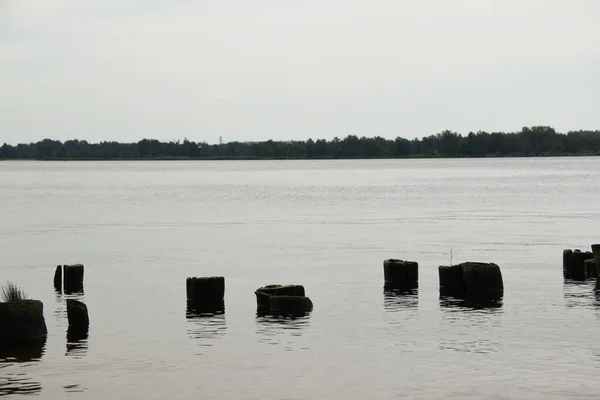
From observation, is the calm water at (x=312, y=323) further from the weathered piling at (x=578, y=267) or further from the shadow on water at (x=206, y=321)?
the weathered piling at (x=578, y=267)

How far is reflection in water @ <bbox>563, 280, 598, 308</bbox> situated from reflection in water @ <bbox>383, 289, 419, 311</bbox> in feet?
13.3

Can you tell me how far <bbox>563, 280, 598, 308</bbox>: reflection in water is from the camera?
27.4 metres

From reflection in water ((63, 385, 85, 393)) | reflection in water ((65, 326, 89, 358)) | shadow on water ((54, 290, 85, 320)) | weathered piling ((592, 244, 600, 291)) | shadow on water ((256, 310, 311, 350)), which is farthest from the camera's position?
weathered piling ((592, 244, 600, 291))

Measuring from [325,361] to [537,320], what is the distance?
679 centimetres

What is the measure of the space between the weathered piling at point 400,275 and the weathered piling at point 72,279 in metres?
9.02

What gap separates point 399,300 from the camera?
28516 millimetres

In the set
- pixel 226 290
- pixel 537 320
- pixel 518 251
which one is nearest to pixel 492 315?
pixel 537 320

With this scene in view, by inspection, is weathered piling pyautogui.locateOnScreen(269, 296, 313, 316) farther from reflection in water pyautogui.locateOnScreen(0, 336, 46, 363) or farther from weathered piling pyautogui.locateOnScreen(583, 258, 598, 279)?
weathered piling pyautogui.locateOnScreen(583, 258, 598, 279)

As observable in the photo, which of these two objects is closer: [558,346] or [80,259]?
[558,346]

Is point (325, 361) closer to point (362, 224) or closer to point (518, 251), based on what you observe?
point (518, 251)

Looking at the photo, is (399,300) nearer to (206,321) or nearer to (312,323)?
(312,323)

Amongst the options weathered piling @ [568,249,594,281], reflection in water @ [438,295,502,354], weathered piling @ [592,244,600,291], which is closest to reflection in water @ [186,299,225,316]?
reflection in water @ [438,295,502,354]

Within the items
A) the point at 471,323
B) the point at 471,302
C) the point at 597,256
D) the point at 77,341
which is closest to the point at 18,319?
the point at 77,341

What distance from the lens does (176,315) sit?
86.4ft
